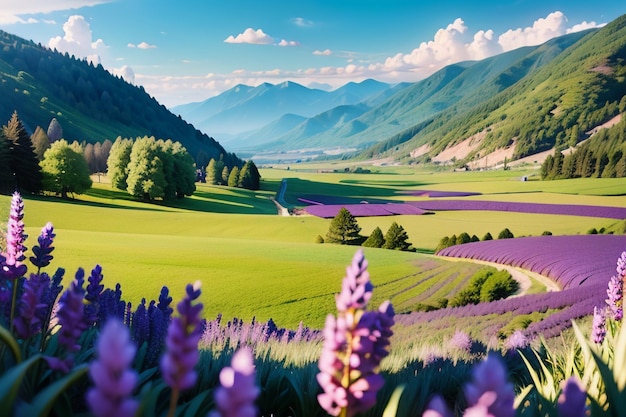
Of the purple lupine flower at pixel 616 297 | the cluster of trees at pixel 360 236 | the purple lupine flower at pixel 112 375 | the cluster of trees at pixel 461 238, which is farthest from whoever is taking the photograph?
the cluster of trees at pixel 461 238

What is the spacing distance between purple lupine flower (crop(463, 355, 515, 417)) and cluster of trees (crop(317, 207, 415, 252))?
32027 mm

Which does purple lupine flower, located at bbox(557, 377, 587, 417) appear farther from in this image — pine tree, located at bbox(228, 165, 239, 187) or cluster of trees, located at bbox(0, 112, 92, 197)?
pine tree, located at bbox(228, 165, 239, 187)

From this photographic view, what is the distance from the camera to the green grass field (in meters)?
17.1

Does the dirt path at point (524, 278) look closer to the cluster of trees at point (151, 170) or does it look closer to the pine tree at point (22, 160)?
the pine tree at point (22, 160)

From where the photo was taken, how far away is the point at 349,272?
4.42 ft

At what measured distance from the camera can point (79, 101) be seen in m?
148

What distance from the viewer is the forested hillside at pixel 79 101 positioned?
119 metres

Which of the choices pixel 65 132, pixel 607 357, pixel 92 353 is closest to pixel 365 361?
pixel 92 353

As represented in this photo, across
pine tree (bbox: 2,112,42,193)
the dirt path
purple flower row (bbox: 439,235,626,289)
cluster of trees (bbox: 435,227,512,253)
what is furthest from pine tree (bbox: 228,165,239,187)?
the dirt path

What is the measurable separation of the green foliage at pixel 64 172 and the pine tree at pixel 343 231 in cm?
2344

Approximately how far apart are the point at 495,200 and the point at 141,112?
14742 cm

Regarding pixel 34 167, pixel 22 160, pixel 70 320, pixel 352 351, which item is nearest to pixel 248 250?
Answer: pixel 70 320

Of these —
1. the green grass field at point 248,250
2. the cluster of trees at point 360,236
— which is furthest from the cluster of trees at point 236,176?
the cluster of trees at point 360,236

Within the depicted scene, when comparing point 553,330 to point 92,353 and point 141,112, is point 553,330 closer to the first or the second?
point 92,353
